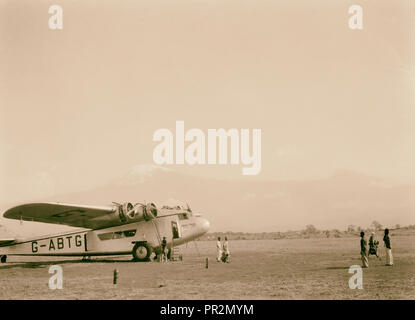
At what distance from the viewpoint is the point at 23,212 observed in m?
18.3

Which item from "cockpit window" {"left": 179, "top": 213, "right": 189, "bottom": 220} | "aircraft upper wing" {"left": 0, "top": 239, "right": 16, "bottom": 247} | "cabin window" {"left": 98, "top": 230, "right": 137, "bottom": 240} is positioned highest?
"cockpit window" {"left": 179, "top": 213, "right": 189, "bottom": 220}

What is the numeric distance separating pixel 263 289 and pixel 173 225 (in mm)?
9391

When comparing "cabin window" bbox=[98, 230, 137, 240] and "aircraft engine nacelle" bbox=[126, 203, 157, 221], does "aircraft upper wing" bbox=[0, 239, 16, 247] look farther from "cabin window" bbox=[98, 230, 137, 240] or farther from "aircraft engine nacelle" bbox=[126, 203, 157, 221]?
"aircraft engine nacelle" bbox=[126, 203, 157, 221]

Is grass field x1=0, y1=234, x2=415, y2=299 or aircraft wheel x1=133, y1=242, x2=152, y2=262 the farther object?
aircraft wheel x1=133, y1=242, x2=152, y2=262

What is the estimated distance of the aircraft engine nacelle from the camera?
68.1 feet

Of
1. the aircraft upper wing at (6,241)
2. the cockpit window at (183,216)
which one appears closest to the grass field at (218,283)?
the cockpit window at (183,216)

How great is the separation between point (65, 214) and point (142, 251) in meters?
4.04

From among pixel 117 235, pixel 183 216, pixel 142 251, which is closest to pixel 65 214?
pixel 117 235

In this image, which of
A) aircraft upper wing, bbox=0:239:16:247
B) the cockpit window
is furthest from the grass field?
aircraft upper wing, bbox=0:239:16:247

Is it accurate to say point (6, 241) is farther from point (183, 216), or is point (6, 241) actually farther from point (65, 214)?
point (183, 216)

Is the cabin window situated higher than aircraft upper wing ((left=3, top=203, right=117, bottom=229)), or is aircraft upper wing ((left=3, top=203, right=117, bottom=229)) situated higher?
aircraft upper wing ((left=3, top=203, right=117, bottom=229))

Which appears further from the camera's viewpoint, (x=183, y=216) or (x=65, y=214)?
(x=183, y=216)

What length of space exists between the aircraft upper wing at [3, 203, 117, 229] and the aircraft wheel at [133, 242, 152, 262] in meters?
1.77

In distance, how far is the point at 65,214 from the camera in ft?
65.8
